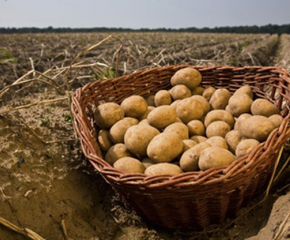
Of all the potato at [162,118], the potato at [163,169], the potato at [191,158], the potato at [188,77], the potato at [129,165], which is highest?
the potato at [188,77]

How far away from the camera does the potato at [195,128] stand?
8.17ft

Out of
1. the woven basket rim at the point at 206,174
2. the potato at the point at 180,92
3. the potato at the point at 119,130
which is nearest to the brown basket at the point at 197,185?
the woven basket rim at the point at 206,174

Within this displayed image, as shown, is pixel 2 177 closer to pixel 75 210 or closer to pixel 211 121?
pixel 75 210

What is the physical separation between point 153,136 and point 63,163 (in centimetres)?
72

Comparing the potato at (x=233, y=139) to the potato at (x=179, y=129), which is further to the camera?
the potato at (x=179, y=129)

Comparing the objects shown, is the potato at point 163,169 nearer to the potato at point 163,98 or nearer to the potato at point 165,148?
the potato at point 165,148

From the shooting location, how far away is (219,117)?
250 cm

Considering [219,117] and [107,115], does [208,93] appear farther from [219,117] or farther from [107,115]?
[107,115]

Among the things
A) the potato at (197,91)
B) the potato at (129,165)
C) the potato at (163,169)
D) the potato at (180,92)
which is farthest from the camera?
the potato at (197,91)

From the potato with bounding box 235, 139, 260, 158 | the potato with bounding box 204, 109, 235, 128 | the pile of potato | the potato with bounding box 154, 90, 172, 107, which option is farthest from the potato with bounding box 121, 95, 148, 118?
the potato with bounding box 235, 139, 260, 158

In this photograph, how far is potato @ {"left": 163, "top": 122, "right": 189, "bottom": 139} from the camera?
234 centimetres

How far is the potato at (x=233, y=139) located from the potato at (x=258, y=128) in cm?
6

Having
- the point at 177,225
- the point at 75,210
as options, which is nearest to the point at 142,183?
the point at 177,225

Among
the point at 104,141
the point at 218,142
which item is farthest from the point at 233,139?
the point at 104,141
